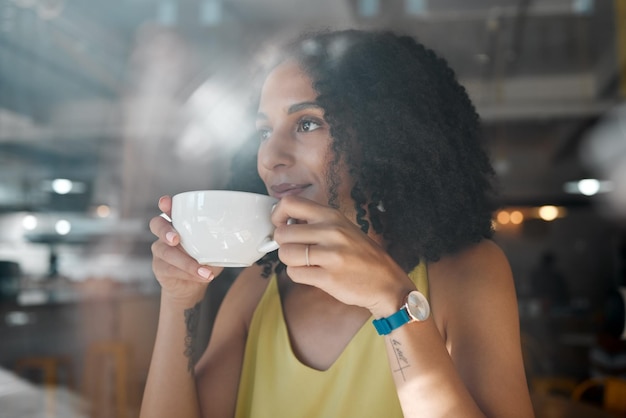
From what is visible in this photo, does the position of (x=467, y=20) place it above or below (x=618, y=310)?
above

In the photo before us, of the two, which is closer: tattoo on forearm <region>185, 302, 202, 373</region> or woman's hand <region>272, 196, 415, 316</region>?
woman's hand <region>272, 196, 415, 316</region>

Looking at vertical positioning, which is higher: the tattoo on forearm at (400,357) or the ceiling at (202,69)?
the ceiling at (202,69)

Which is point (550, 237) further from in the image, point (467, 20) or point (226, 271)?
point (226, 271)

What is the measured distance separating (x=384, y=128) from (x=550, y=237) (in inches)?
26.2

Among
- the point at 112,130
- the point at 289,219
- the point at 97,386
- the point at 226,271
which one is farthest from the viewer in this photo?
the point at 112,130

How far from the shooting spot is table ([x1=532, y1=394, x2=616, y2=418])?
0.82 metres

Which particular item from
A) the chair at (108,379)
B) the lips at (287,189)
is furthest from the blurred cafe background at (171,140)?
the lips at (287,189)

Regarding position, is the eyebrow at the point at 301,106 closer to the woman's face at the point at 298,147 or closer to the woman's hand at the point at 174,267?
the woman's face at the point at 298,147

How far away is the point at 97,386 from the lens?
2.42 ft

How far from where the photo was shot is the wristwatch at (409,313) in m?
0.48

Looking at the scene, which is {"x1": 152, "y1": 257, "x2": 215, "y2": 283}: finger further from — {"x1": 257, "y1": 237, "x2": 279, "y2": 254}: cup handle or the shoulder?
the shoulder

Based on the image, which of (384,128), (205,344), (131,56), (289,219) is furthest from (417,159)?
(131,56)

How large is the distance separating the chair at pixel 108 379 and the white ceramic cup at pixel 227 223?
25 centimetres

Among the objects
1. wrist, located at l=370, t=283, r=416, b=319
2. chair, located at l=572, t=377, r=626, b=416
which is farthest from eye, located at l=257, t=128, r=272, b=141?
chair, located at l=572, t=377, r=626, b=416
